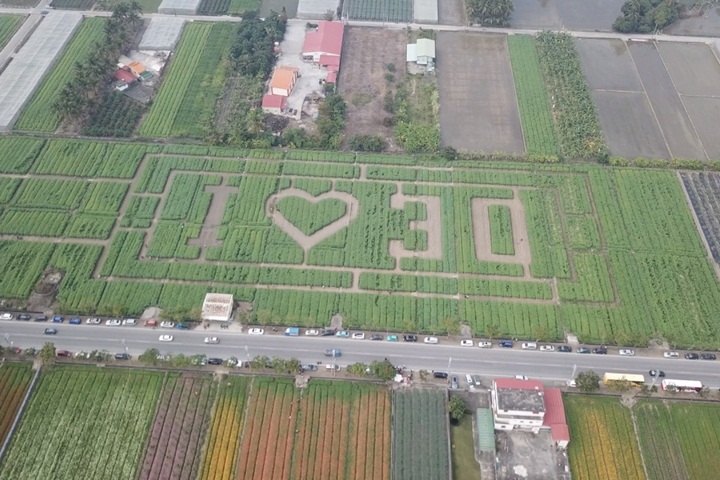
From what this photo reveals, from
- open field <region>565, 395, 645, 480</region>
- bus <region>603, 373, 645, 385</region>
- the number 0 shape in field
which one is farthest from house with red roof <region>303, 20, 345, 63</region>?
open field <region>565, 395, 645, 480</region>

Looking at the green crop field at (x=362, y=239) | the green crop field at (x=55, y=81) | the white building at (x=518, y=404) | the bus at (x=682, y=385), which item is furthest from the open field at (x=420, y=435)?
the green crop field at (x=55, y=81)

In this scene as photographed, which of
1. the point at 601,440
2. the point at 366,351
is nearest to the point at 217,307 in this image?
the point at 366,351

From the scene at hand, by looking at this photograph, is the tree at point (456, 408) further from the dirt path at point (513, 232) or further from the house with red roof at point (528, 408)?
the dirt path at point (513, 232)

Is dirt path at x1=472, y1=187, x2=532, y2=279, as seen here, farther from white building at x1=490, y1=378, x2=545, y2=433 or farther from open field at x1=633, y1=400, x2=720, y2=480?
open field at x1=633, y1=400, x2=720, y2=480

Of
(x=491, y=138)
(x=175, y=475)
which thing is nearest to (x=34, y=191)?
(x=175, y=475)

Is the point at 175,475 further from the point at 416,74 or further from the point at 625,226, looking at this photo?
the point at 416,74
